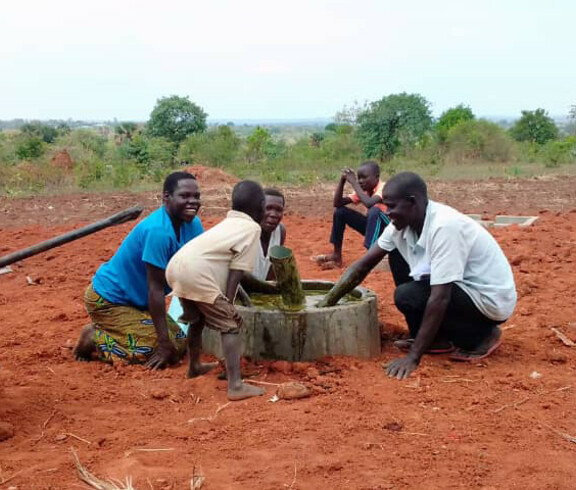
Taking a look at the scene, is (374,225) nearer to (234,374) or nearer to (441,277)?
(441,277)

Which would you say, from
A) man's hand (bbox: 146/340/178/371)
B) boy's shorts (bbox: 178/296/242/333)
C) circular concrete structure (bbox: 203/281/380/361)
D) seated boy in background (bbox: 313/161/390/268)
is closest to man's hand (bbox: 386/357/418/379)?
circular concrete structure (bbox: 203/281/380/361)

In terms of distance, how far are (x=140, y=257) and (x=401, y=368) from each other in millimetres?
1610

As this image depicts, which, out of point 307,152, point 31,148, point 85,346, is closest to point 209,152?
point 307,152

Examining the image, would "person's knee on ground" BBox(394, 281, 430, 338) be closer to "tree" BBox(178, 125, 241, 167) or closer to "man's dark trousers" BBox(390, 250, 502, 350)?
"man's dark trousers" BBox(390, 250, 502, 350)

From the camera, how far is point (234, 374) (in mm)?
3539

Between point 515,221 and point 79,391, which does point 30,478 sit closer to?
point 79,391

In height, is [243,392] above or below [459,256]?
below

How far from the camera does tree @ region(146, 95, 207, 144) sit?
2886 centimetres

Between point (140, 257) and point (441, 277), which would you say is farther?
point (140, 257)

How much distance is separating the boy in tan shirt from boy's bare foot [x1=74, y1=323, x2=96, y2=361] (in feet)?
3.23

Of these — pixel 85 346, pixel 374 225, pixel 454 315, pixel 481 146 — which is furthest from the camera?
pixel 481 146

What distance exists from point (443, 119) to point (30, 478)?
35.3 metres

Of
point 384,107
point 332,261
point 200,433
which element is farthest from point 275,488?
point 384,107

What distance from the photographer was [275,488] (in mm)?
2529
